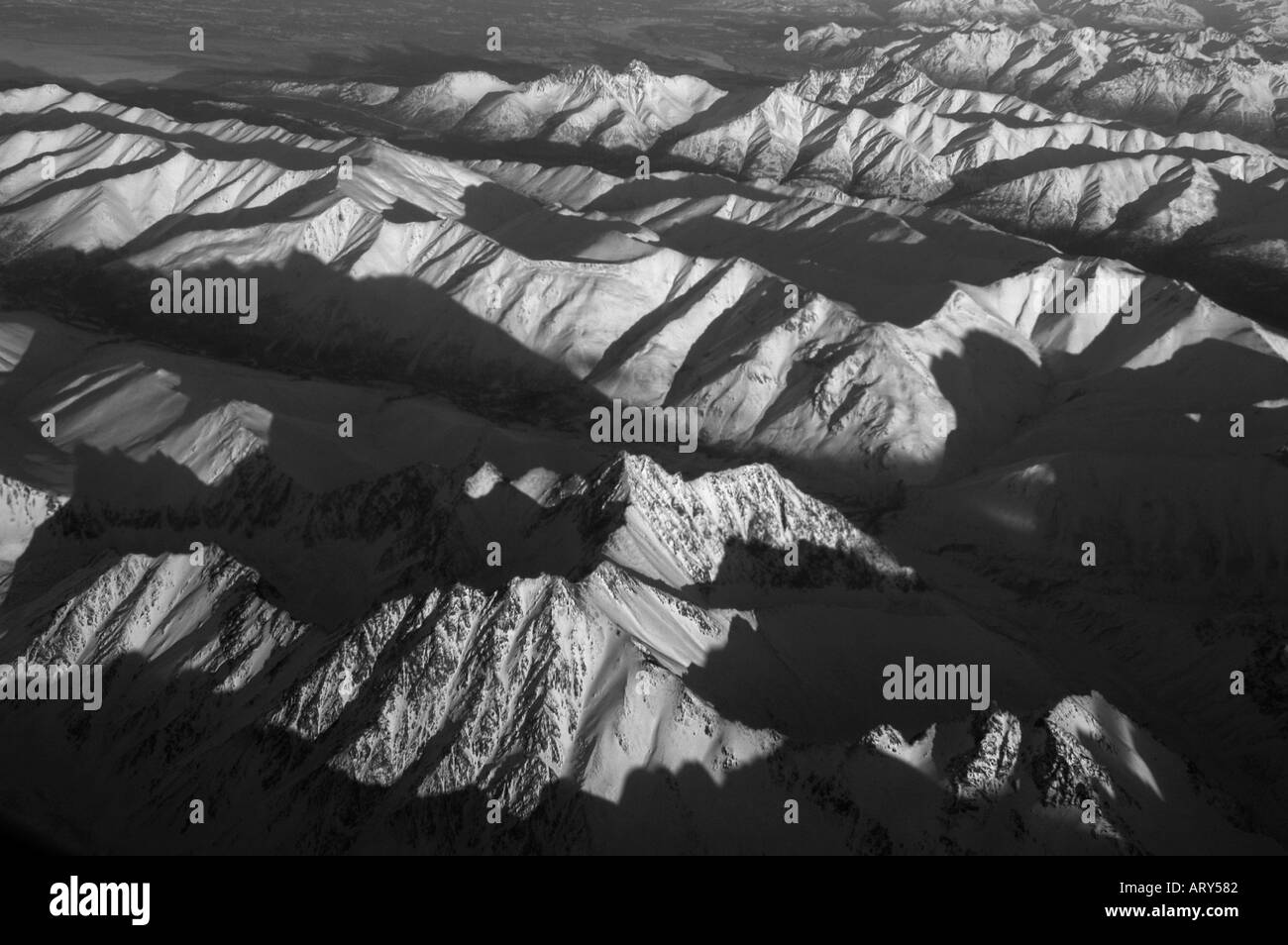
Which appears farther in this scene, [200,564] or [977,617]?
[977,617]

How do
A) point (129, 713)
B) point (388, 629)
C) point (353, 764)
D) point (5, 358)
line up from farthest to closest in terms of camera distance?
point (5, 358)
point (129, 713)
point (388, 629)
point (353, 764)

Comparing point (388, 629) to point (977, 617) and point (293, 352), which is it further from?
point (293, 352)

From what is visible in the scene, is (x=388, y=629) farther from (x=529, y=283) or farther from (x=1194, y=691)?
(x=529, y=283)

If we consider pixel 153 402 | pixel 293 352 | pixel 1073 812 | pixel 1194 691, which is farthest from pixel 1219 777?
pixel 293 352

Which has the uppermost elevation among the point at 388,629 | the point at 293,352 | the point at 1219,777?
the point at 388,629

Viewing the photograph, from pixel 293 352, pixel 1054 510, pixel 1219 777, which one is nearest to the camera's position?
pixel 1219 777

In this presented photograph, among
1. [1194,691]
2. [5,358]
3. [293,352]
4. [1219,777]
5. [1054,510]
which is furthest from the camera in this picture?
[293,352]
